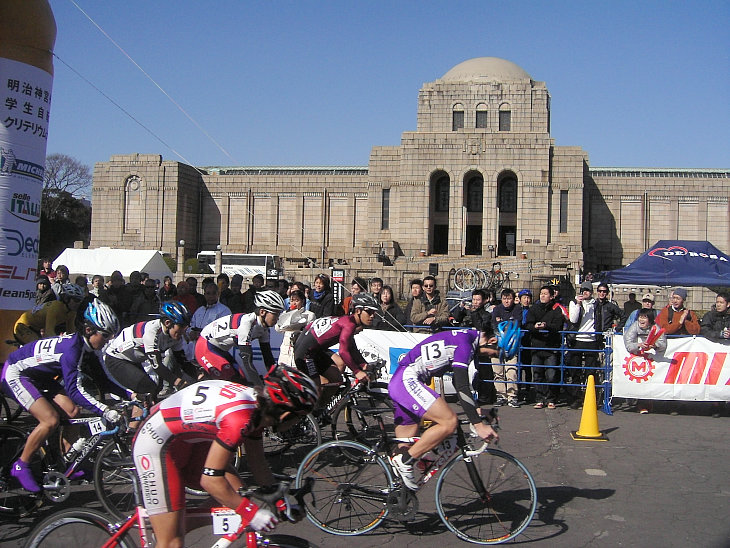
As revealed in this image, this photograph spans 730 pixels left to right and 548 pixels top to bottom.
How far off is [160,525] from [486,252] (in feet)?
148

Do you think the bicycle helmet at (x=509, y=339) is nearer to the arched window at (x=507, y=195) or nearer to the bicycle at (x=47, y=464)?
the bicycle at (x=47, y=464)

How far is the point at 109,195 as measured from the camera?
55656 mm

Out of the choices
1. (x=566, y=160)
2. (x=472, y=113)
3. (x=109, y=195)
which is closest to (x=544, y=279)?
(x=566, y=160)

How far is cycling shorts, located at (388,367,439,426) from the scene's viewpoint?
18.5 feet

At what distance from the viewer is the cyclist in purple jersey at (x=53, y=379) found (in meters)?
5.75

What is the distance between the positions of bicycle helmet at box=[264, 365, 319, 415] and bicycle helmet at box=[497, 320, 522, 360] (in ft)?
27.5

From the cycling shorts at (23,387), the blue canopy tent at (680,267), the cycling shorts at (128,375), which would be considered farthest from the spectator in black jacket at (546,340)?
the cycling shorts at (23,387)

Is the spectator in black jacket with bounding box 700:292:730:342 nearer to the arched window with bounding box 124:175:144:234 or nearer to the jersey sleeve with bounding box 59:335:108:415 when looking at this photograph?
the jersey sleeve with bounding box 59:335:108:415

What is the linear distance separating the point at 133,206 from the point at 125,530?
5545cm

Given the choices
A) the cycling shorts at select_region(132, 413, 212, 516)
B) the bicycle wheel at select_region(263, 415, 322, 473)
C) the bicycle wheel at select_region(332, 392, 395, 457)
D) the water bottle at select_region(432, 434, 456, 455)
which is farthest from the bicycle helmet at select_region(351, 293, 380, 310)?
the cycling shorts at select_region(132, 413, 212, 516)

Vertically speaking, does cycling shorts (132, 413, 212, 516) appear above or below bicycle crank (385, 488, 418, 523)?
above

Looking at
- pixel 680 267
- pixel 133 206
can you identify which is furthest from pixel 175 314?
pixel 133 206

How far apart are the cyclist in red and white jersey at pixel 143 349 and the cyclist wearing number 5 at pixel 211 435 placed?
9.80ft

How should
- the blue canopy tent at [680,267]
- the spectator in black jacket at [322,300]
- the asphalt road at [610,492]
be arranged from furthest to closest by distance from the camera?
the blue canopy tent at [680,267] → the spectator in black jacket at [322,300] → the asphalt road at [610,492]
